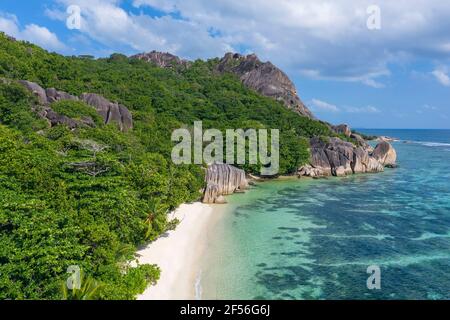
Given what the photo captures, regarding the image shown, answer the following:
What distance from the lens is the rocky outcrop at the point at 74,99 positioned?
32750 mm

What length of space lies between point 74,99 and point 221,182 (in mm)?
19156

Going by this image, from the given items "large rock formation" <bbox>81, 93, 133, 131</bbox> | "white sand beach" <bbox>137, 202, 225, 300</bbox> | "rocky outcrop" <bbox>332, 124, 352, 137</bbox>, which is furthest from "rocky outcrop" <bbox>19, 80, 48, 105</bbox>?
"rocky outcrop" <bbox>332, 124, 352, 137</bbox>

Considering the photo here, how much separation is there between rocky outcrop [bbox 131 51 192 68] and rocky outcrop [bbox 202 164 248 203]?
214 feet

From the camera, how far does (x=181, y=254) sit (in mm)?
19344

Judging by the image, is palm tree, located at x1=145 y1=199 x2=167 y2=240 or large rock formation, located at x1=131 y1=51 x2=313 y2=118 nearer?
palm tree, located at x1=145 y1=199 x2=167 y2=240

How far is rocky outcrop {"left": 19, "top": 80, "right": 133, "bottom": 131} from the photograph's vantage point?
107 feet

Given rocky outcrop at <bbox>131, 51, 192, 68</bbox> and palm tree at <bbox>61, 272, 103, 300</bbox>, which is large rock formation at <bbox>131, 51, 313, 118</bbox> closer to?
rocky outcrop at <bbox>131, 51, 192, 68</bbox>

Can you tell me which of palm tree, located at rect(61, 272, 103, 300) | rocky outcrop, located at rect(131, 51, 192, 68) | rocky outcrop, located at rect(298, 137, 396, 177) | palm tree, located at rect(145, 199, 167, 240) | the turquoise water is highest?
rocky outcrop, located at rect(131, 51, 192, 68)

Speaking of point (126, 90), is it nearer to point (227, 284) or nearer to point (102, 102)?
point (102, 102)

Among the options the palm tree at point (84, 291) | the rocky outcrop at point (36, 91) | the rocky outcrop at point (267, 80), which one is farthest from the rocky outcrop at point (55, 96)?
the rocky outcrop at point (267, 80)

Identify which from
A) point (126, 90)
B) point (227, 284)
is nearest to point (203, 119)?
point (126, 90)

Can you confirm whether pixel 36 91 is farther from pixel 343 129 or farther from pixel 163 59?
pixel 163 59

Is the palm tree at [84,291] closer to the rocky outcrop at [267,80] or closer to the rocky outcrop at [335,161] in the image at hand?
the rocky outcrop at [335,161]

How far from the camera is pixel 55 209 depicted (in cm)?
1608
